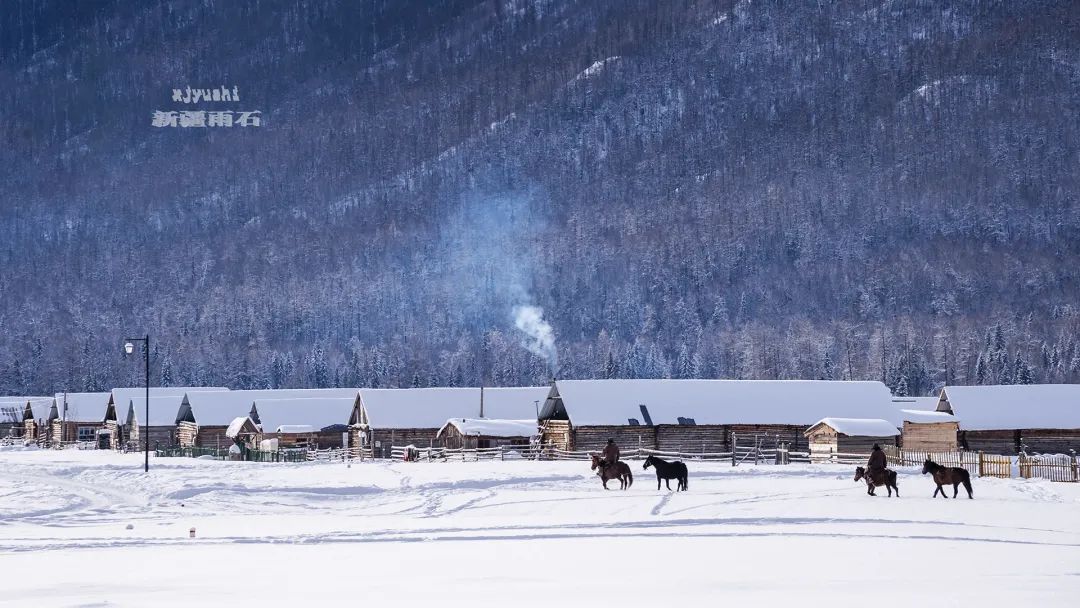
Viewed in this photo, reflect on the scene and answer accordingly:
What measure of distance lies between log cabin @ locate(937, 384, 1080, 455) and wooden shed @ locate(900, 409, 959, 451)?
1.94 ft

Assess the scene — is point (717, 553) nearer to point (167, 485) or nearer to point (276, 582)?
point (276, 582)

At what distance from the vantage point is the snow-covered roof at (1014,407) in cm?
7725

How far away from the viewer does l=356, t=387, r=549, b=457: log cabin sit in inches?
3334

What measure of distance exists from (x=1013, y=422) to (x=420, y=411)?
3720 centimetres

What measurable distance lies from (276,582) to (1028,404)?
6505 cm

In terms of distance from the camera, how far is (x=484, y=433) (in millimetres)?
78125

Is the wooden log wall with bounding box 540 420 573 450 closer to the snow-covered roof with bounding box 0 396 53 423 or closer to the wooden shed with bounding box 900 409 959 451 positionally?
the wooden shed with bounding box 900 409 959 451

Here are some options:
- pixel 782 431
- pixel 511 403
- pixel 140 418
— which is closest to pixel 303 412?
pixel 511 403

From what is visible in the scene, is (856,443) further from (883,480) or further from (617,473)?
(883,480)

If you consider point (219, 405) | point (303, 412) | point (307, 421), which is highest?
point (219, 405)

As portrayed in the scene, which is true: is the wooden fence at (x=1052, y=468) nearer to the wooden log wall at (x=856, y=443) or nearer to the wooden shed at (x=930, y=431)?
the wooden log wall at (x=856, y=443)

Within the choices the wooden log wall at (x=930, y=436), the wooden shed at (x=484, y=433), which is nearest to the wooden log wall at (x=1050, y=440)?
the wooden log wall at (x=930, y=436)

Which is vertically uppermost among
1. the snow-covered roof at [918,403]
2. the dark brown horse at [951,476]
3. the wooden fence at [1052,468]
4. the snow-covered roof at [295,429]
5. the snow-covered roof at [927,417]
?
the snow-covered roof at [918,403]

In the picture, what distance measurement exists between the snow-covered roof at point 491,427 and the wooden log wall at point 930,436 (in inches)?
895
